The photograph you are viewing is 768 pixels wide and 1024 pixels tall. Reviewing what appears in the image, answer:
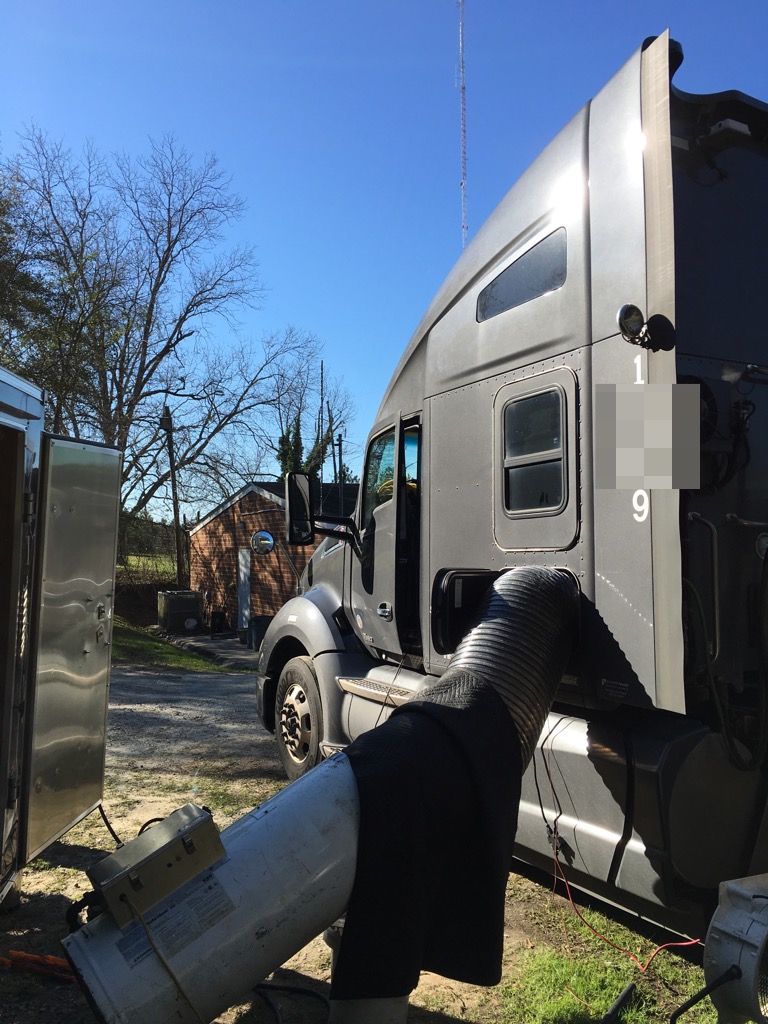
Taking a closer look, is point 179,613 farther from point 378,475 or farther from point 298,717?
point 378,475

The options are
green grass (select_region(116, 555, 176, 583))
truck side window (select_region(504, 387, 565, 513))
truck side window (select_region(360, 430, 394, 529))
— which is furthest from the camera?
green grass (select_region(116, 555, 176, 583))

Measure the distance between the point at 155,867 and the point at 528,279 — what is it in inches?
123

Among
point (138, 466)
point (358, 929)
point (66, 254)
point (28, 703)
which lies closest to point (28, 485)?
point (28, 703)

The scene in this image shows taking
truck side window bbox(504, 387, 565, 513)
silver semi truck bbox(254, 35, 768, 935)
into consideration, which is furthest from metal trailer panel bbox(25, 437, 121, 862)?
truck side window bbox(504, 387, 565, 513)

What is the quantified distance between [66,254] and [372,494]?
20165mm

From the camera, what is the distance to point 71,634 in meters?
4.00

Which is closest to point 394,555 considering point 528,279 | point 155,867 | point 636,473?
point 528,279

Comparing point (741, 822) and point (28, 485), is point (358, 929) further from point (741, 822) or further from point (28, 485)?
point (28, 485)

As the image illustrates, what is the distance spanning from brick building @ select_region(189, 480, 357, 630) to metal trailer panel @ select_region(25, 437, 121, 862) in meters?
14.8

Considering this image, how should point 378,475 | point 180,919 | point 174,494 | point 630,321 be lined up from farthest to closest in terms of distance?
point 174,494 < point 378,475 < point 630,321 < point 180,919

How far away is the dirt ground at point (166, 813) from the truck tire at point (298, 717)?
11.9 inches

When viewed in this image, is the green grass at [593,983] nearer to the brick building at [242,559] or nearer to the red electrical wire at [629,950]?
the red electrical wire at [629,950]

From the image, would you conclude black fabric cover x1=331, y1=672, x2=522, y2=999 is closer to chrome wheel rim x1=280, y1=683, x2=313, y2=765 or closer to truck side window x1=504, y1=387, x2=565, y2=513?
truck side window x1=504, y1=387, x2=565, y2=513

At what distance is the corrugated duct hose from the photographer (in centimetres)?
232
